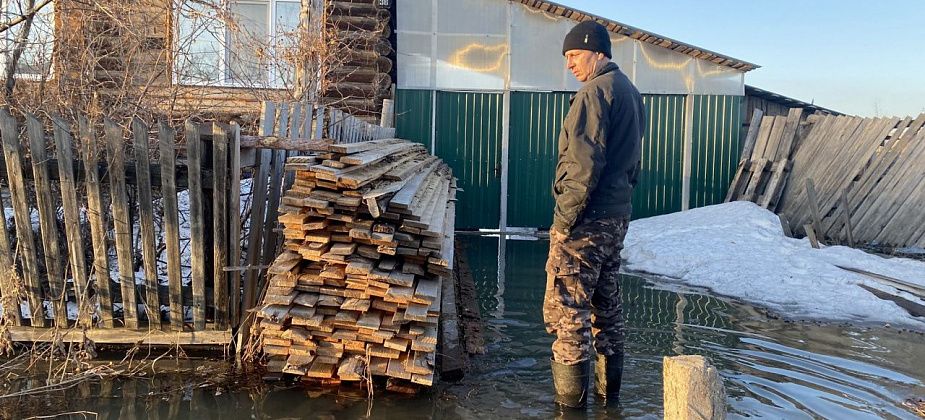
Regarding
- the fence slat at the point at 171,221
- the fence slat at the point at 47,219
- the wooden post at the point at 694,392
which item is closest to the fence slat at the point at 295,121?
the fence slat at the point at 171,221

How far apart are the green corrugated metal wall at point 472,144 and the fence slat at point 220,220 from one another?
911 cm

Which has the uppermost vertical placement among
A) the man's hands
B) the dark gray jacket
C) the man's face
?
the man's face

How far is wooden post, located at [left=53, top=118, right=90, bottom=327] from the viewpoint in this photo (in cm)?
466

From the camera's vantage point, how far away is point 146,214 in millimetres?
4816

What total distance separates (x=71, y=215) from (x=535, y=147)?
10106 millimetres

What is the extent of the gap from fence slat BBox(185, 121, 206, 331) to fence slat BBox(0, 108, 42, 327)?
105 centimetres

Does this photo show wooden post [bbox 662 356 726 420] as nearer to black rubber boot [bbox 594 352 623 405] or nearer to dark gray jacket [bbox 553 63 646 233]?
dark gray jacket [bbox 553 63 646 233]

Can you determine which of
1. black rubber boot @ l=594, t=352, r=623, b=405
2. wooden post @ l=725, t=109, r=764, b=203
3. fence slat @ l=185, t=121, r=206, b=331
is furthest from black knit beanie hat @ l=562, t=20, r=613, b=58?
wooden post @ l=725, t=109, r=764, b=203

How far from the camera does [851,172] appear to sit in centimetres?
1155

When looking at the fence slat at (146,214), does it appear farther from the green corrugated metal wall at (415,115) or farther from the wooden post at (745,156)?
the wooden post at (745,156)

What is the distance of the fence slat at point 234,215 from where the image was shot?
4777 millimetres

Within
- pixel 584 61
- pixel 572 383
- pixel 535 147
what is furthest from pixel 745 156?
pixel 572 383

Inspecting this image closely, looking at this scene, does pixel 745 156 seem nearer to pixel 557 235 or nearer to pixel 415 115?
pixel 415 115

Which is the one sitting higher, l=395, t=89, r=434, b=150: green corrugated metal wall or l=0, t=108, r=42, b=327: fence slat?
l=395, t=89, r=434, b=150: green corrugated metal wall
